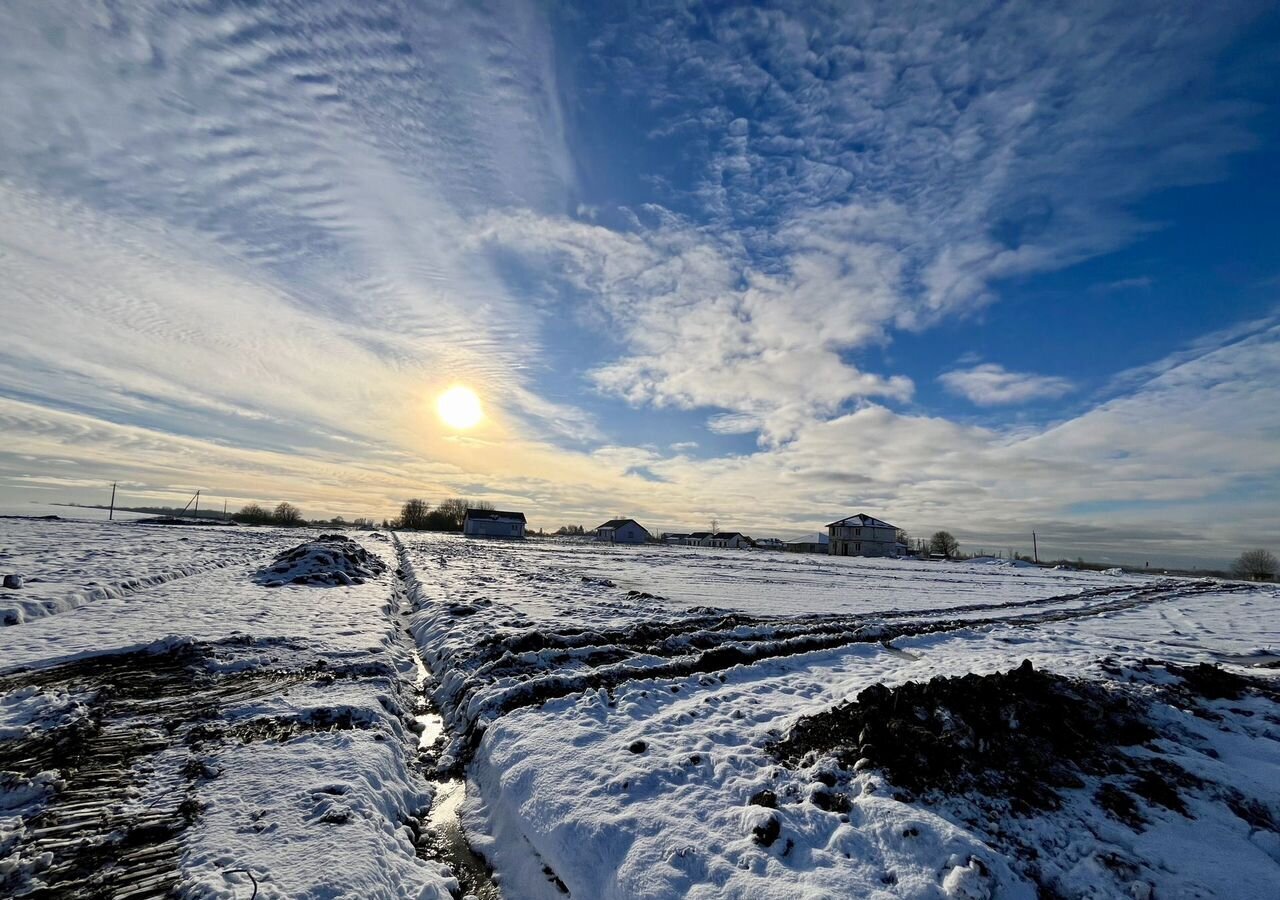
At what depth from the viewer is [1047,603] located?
26.0 meters

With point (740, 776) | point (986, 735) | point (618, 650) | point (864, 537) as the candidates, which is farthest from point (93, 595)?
point (864, 537)

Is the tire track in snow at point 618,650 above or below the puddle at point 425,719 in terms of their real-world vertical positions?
above

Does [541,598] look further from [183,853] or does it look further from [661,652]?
[183,853]

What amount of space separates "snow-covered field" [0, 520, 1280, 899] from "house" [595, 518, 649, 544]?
4082 inches

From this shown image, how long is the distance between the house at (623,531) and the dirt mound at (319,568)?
3586 inches

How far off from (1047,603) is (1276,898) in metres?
26.3

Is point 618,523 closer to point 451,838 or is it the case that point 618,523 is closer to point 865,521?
point 865,521

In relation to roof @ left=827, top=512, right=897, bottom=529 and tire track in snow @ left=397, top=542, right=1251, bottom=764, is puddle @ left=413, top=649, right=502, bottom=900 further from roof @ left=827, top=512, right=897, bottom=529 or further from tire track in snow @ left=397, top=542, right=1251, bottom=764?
roof @ left=827, top=512, right=897, bottom=529

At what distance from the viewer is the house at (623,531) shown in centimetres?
11575

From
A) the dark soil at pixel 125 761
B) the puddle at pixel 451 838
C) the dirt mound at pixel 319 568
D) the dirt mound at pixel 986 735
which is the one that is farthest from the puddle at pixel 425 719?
the dirt mound at pixel 319 568

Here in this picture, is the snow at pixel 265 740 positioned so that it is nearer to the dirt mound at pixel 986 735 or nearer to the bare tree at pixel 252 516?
the dirt mound at pixel 986 735

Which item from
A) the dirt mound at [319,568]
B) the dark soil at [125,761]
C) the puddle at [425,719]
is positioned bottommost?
the puddle at [425,719]

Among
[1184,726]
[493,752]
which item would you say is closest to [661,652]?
[493,752]

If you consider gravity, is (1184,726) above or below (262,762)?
above
